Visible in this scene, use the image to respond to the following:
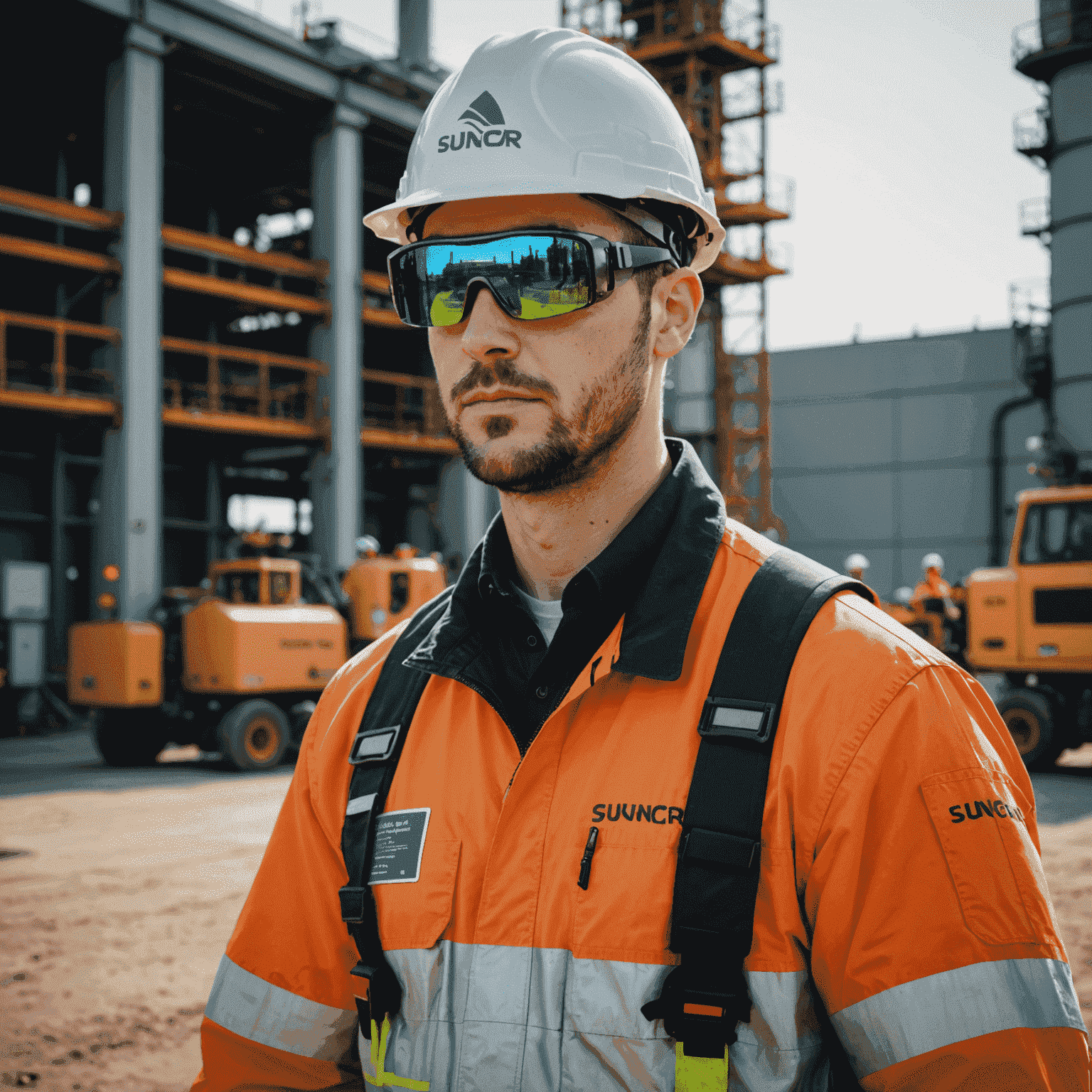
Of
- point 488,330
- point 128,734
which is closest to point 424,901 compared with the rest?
point 488,330

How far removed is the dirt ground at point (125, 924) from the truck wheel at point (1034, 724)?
1.90 m

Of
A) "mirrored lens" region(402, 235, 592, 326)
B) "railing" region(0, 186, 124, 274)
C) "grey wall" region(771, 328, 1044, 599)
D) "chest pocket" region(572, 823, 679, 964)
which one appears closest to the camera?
"chest pocket" region(572, 823, 679, 964)

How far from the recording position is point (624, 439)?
1771 mm

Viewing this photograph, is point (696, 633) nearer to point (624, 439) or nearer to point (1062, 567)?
point (624, 439)

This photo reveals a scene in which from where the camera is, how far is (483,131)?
182 centimetres

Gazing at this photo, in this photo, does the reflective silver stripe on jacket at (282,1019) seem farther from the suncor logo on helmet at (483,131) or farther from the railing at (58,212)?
the railing at (58,212)

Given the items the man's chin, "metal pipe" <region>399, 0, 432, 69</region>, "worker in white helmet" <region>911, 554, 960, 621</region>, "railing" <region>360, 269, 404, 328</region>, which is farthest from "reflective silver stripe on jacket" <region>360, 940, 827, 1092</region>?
"metal pipe" <region>399, 0, 432, 69</region>

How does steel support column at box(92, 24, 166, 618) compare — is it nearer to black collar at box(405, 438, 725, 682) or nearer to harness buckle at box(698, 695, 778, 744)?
black collar at box(405, 438, 725, 682)

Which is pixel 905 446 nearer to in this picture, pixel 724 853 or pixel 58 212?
pixel 58 212

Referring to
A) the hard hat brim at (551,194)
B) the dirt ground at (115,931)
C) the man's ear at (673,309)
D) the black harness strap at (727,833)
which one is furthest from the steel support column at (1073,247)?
the black harness strap at (727,833)

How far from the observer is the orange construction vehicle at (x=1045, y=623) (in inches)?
455

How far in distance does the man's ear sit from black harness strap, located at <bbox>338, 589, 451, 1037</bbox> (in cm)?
63

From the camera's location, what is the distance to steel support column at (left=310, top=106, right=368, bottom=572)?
21.0 m

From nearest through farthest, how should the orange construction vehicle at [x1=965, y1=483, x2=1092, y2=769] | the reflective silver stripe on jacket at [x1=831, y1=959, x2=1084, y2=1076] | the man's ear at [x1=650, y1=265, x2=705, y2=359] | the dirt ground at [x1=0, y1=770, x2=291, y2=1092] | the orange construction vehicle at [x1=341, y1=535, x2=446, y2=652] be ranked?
the reflective silver stripe on jacket at [x1=831, y1=959, x2=1084, y2=1076] → the man's ear at [x1=650, y1=265, x2=705, y2=359] → the dirt ground at [x1=0, y1=770, x2=291, y2=1092] → the orange construction vehicle at [x1=965, y1=483, x2=1092, y2=769] → the orange construction vehicle at [x1=341, y1=535, x2=446, y2=652]
